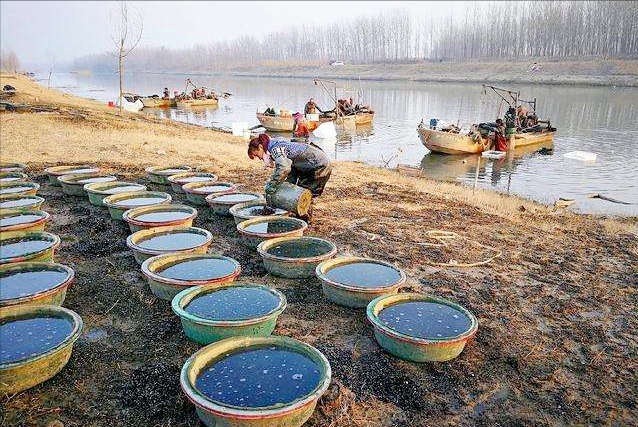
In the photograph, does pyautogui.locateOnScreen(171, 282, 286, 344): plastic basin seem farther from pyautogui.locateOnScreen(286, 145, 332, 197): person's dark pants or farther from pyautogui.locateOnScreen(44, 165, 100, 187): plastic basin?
pyautogui.locateOnScreen(44, 165, 100, 187): plastic basin

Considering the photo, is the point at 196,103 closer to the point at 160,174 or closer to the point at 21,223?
the point at 160,174

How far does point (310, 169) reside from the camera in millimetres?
6684

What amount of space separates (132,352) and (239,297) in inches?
39.9

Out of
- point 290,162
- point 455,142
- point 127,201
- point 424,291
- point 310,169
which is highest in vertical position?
point 290,162

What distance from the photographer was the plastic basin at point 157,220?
5.62 metres

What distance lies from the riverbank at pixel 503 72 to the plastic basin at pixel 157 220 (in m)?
47.8

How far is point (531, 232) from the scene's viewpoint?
765 cm

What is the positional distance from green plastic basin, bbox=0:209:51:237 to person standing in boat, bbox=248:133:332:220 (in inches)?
106

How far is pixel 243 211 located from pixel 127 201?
5.91ft

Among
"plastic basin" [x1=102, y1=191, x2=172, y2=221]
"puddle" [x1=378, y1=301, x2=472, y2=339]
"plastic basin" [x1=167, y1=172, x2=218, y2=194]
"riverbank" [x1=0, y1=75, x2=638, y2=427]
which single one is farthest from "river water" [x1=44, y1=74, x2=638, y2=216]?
"plastic basin" [x1=102, y1=191, x2=172, y2=221]

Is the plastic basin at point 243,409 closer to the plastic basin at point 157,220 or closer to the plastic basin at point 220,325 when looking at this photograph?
the plastic basin at point 220,325

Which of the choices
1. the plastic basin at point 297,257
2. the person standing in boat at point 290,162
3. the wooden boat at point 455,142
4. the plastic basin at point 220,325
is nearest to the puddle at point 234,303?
the plastic basin at point 220,325

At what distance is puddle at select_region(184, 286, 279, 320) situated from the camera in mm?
3921

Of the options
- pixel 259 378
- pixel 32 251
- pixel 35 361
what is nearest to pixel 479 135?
pixel 32 251
